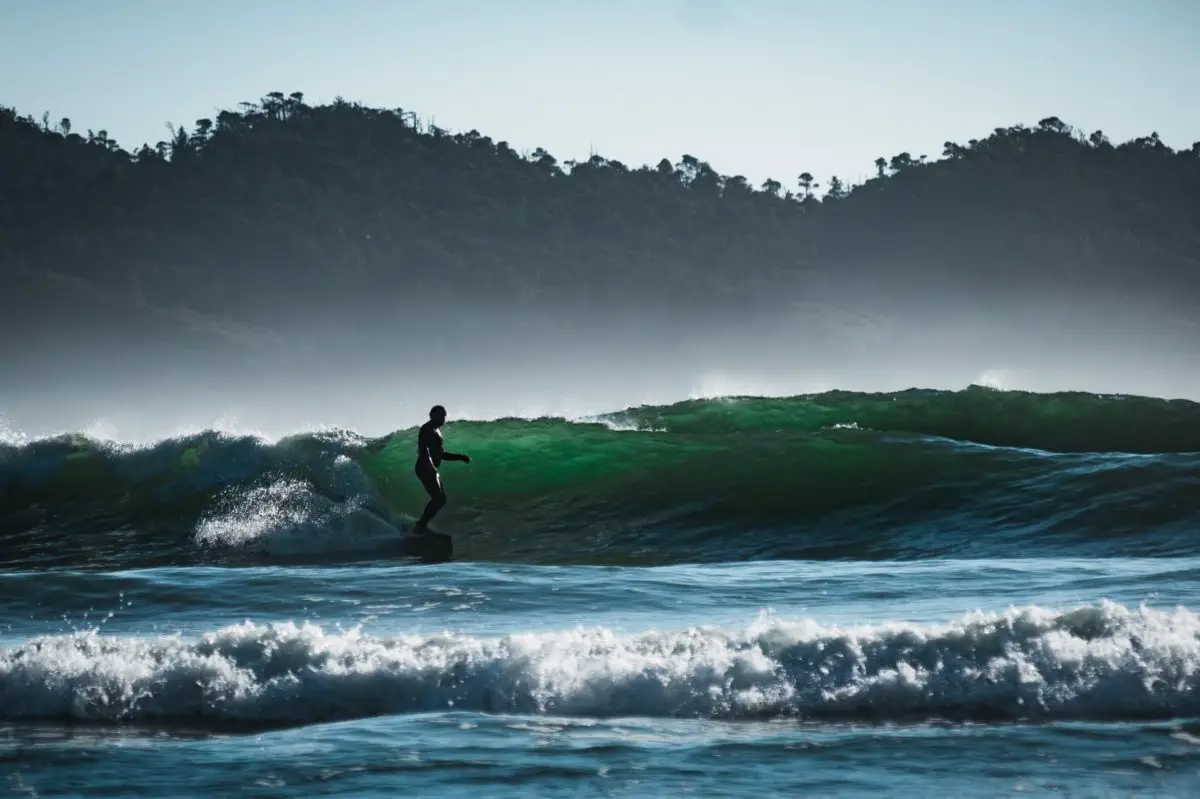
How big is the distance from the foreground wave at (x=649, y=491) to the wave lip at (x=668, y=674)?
5.40m

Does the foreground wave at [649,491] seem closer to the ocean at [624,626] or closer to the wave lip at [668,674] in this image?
the ocean at [624,626]

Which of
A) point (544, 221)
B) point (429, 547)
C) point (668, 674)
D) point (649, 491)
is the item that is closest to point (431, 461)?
point (429, 547)

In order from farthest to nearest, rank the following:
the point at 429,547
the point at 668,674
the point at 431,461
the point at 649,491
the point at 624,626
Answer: the point at 649,491 → the point at 431,461 → the point at 429,547 → the point at 624,626 → the point at 668,674

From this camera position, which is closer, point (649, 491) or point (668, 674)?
point (668, 674)

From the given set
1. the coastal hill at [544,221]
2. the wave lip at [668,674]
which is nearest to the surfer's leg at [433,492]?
the wave lip at [668,674]

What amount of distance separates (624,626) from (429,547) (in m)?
6.66

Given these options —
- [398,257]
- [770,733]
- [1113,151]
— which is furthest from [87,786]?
[1113,151]

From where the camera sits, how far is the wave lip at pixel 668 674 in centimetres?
771

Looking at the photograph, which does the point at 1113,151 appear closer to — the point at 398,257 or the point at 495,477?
the point at 398,257

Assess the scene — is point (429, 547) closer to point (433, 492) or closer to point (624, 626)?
point (433, 492)

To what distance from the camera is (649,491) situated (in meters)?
18.4

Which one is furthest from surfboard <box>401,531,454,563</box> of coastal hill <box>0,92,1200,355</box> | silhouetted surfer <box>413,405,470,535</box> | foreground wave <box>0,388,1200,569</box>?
coastal hill <box>0,92,1200,355</box>

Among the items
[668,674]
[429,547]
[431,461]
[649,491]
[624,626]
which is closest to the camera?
[668,674]

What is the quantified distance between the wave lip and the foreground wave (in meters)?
5.40
